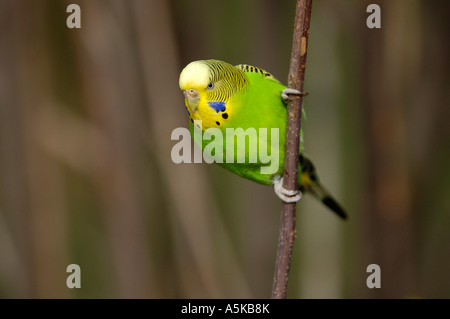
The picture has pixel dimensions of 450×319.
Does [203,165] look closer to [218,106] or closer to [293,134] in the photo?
[218,106]

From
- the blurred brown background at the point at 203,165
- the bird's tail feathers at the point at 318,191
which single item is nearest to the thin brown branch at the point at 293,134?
the bird's tail feathers at the point at 318,191

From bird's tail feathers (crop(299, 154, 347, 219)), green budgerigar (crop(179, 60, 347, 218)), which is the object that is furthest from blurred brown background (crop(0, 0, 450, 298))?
green budgerigar (crop(179, 60, 347, 218))

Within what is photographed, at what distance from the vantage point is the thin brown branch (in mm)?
1215

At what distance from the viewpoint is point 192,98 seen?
4.53 feet

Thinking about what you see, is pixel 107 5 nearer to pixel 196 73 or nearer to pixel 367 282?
pixel 196 73

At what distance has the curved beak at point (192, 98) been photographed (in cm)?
137

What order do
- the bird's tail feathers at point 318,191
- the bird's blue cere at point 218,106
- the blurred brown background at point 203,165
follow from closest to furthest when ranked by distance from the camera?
1. the bird's blue cere at point 218,106
2. the bird's tail feathers at point 318,191
3. the blurred brown background at point 203,165

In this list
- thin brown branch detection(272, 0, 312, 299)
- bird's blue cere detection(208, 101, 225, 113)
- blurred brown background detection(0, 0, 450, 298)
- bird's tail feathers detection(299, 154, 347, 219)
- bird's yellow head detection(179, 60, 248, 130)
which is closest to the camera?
thin brown branch detection(272, 0, 312, 299)

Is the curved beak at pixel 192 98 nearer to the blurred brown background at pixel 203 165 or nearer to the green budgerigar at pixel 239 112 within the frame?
the green budgerigar at pixel 239 112

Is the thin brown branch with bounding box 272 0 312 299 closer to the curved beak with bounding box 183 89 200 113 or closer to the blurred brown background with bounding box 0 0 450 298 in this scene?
the curved beak with bounding box 183 89 200 113

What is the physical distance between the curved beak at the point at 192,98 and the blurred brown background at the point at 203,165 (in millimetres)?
1067

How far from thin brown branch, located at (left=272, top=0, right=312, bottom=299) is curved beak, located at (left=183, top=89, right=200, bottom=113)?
0.25 metres
